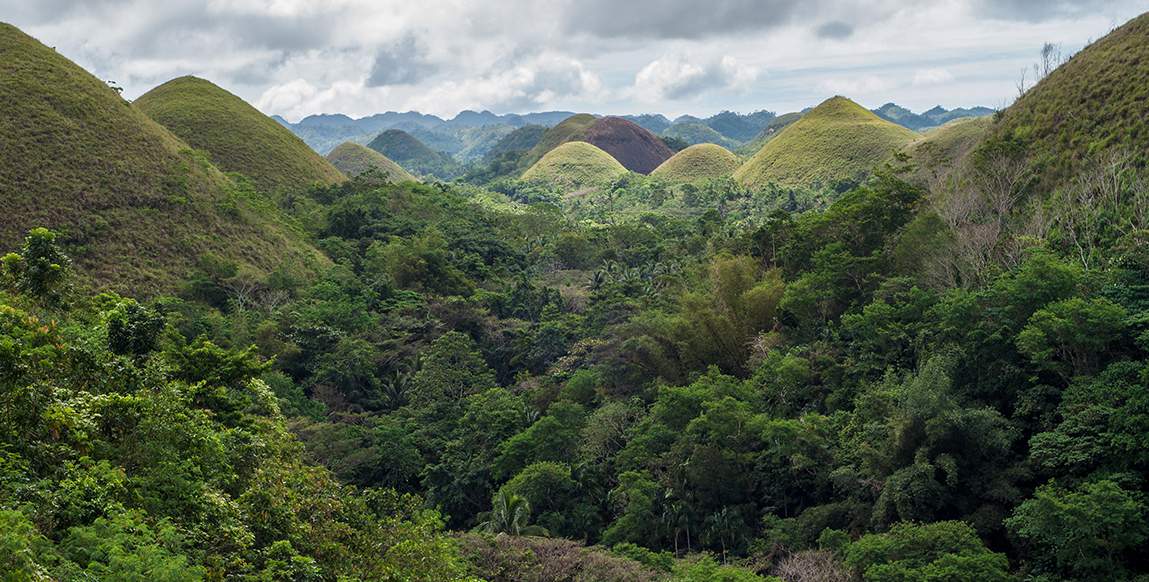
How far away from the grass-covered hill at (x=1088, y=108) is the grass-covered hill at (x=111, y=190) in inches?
1329

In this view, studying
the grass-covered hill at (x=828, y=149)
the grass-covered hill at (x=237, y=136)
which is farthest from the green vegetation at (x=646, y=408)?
the grass-covered hill at (x=828, y=149)

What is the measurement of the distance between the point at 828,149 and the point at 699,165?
88.2ft

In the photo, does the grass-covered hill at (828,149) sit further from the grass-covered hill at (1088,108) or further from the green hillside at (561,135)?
the green hillside at (561,135)

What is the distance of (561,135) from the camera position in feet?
545

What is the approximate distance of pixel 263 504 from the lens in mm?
12273

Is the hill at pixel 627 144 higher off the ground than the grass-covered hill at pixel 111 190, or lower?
higher

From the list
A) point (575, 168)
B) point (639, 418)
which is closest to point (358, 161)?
point (575, 168)

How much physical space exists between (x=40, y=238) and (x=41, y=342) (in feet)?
14.7

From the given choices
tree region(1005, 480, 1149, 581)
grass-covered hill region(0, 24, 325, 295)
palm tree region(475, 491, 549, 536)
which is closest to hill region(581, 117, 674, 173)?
grass-covered hill region(0, 24, 325, 295)

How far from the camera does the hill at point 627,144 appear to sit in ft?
510

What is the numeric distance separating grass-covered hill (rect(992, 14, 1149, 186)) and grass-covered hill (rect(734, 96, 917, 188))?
145 ft

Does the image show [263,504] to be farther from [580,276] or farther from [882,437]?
[580,276]

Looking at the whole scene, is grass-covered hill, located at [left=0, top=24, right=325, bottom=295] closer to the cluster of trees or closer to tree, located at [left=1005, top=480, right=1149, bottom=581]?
the cluster of trees

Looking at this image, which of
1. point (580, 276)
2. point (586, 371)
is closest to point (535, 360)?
point (586, 371)
